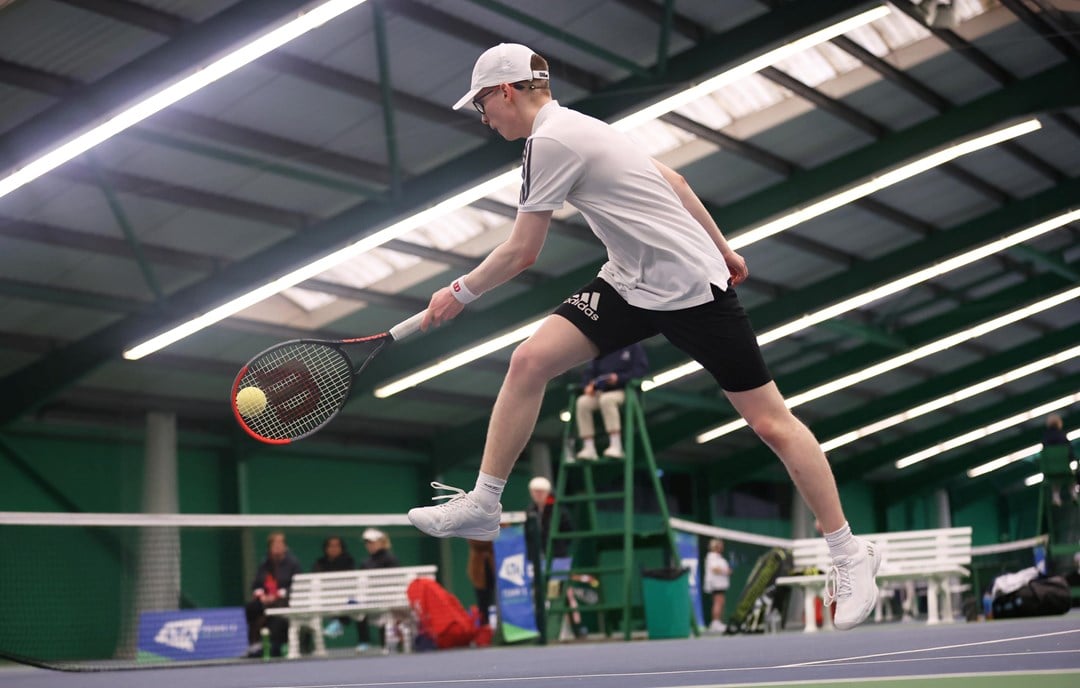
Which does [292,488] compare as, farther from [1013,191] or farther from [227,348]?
[1013,191]

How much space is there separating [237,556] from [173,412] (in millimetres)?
2341

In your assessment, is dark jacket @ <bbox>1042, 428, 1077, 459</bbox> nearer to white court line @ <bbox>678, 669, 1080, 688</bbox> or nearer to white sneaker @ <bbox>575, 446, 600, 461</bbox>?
white sneaker @ <bbox>575, 446, 600, 461</bbox>

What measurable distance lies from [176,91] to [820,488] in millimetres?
8915

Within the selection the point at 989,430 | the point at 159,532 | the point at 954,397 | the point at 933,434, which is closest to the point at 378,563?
the point at 159,532

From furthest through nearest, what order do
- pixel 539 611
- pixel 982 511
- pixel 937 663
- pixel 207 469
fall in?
pixel 982 511 < pixel 207 469 < pixel 539 611 < pixel 937 663

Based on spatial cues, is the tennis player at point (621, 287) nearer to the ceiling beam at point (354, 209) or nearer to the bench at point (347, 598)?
the ceiling beam at point (354, 209)

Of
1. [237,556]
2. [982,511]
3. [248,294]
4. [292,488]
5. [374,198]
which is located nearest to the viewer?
[374,198]

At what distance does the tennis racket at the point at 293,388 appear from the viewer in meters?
4.85

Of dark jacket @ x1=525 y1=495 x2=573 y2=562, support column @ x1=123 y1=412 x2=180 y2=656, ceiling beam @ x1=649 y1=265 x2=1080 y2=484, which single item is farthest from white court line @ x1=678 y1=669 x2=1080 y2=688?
ceiling beam @ x1=649 y1=265 x2=1080 y2=484

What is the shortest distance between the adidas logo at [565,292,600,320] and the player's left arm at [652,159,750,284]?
0.39 metres

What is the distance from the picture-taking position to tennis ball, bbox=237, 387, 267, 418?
488 cm

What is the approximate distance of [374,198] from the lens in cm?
1470

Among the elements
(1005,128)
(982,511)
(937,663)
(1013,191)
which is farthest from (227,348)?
(982,511)

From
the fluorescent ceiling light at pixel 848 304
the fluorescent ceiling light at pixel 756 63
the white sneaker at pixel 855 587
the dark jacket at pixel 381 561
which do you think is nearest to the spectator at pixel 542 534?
the dark jacket at pixel 381 561
